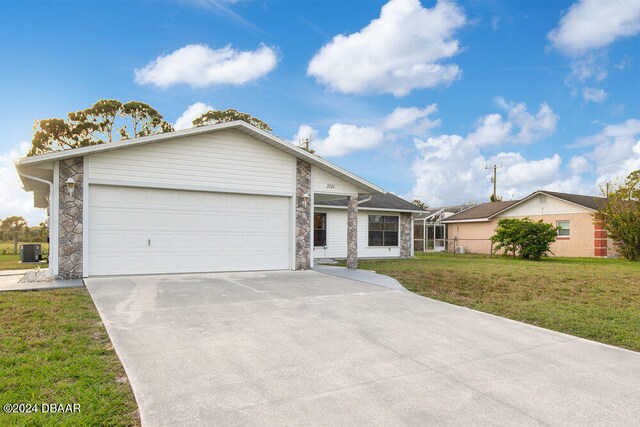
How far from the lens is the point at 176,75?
56.6 feet

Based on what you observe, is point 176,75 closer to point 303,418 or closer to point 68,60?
point 68,60

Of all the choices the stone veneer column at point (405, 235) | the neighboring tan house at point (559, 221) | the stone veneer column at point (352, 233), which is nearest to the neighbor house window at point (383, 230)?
the stone veneer column at point (405, 235)

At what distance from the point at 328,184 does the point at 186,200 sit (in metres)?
4.46

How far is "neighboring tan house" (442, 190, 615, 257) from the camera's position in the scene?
23.1 m

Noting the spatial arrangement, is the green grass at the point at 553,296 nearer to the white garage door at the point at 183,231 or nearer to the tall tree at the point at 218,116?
the white garage door at the point at 183,231

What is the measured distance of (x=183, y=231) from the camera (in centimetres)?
1066

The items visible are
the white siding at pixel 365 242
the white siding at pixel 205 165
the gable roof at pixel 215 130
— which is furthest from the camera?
the white siding at pixel 365 242

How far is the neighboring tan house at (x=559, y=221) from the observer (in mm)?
23125

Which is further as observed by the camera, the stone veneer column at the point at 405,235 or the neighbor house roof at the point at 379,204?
the stone veneer column at the point at 405,235

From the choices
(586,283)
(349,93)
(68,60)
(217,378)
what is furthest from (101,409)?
(349,93)

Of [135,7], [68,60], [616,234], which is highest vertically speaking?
[135,7]

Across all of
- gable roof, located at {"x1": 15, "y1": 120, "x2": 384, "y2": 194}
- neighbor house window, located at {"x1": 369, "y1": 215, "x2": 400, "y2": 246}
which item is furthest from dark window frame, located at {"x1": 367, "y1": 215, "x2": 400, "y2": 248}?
gable roof, located at {"x1": 15, "y1": 120, "x2": 384, "y2": 194}

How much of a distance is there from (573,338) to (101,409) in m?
5.86

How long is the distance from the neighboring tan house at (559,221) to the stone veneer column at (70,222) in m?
22.6
